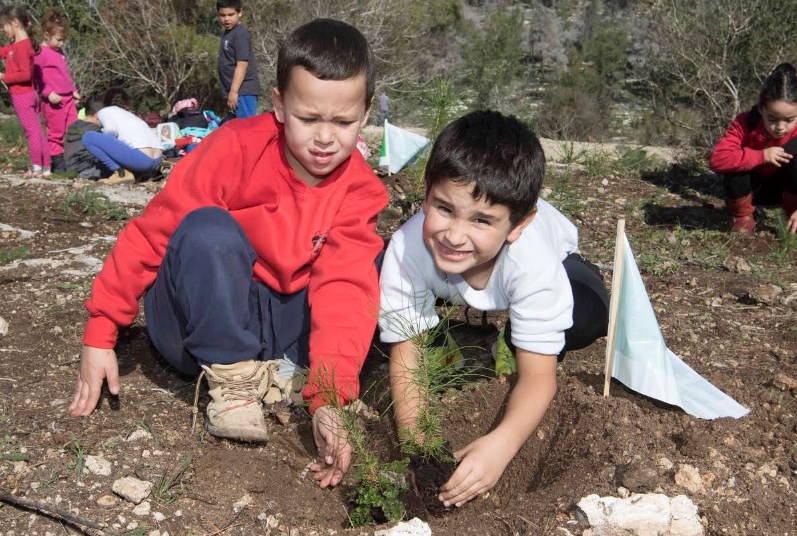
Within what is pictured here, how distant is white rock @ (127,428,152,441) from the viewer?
2.27 m

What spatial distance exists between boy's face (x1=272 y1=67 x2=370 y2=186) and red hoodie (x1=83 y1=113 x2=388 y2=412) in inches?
5.2

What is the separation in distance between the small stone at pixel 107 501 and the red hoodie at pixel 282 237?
0.48 metres

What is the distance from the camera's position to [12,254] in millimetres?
3826

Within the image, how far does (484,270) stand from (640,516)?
81 cm

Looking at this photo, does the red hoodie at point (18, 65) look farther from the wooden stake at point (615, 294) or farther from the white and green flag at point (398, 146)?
the wooden stake at point (615, 294)

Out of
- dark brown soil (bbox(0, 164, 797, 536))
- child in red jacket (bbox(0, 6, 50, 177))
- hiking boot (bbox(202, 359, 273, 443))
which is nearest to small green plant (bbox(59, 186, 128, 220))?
dark brown soil (bbox(0, 164, 797, 536))

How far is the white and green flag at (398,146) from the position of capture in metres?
5.81

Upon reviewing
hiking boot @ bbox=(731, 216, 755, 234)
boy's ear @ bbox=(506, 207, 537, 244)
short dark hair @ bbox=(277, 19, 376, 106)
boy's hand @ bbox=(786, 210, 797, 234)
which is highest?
short dark hair @ bbox=(277, 19, 376, 106)

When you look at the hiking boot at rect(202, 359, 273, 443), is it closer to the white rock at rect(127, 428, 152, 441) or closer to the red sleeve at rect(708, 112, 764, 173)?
the white rock at rect(127, 428, 152, 441)

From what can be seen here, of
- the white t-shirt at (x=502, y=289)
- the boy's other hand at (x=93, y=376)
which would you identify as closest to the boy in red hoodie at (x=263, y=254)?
the boy's other hand at (x=93, y=376)

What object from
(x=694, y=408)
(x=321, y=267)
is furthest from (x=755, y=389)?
(x=321, y=267)

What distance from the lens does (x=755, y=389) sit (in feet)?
8.37

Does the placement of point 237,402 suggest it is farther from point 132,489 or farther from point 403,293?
point 403,293

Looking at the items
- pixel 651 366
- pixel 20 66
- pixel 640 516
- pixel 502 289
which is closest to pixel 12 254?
pixel 502 289
